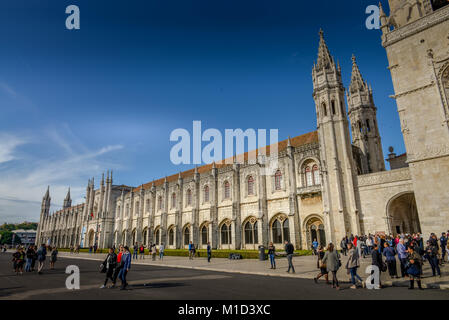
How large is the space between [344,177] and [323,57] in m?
14.3

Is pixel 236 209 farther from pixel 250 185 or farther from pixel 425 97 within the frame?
pixel 425 97

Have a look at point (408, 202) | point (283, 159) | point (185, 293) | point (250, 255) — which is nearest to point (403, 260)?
point (185, 293)

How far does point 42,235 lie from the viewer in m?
95.1

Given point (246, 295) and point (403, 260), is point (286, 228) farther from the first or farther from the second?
point (246, 295)

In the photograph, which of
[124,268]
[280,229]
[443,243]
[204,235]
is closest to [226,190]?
[204,235]

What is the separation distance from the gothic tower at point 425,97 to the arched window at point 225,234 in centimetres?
2160

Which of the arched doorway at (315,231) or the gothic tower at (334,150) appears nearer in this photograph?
the gothic tower at (334,150)

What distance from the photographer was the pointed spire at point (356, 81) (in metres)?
35.5

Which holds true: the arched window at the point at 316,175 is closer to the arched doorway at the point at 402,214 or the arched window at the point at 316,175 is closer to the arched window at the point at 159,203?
the arched doorway at the point at 402,214

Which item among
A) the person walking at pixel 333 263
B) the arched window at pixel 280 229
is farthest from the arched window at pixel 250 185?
the person walking at pixel 333 263

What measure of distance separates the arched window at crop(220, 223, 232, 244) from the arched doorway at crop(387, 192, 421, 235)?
18.7 meters

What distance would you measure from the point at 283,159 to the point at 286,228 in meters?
7.75

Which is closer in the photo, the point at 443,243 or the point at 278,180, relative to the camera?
the point at 443,243

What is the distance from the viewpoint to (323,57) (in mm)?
30438
